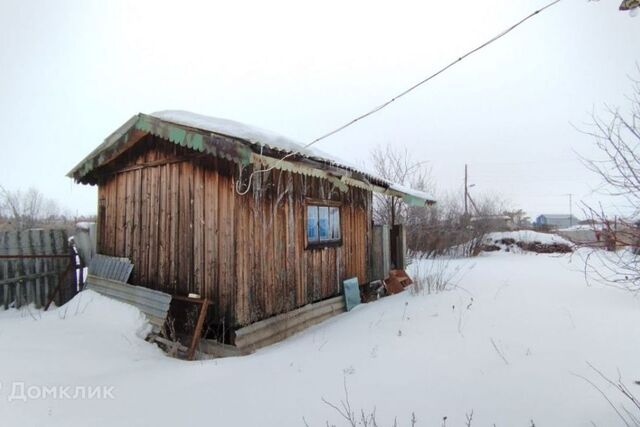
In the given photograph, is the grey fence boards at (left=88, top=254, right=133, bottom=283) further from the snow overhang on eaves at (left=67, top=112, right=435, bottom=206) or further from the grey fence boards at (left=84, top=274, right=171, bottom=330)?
the snow overhang on eaves at (left=67, top=112, right=435, bottom=206)

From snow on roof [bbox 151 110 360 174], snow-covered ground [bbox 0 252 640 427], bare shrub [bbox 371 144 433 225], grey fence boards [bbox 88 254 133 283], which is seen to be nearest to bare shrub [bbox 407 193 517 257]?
bare shrub [bbox 371 144 433 225]

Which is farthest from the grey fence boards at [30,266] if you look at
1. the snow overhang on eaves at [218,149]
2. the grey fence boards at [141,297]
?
the snow overhang on eaves at [218,149]

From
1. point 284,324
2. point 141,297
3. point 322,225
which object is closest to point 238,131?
point 322,225

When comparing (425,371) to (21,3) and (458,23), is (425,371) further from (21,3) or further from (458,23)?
(21,3)

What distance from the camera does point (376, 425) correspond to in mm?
2670

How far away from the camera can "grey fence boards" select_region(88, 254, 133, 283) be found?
20.7 ft

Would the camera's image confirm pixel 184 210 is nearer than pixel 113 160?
Yes

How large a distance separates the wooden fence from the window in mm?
5529

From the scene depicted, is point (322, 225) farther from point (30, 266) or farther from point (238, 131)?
point (30, 266)

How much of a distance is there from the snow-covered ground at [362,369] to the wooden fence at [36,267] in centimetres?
91

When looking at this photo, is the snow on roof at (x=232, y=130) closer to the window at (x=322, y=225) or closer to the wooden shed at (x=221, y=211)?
the wooden shed at (x=221, y=211)

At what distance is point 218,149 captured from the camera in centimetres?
468

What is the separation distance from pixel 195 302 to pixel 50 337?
1.91 meters

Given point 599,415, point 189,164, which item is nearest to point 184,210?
point 189,164
